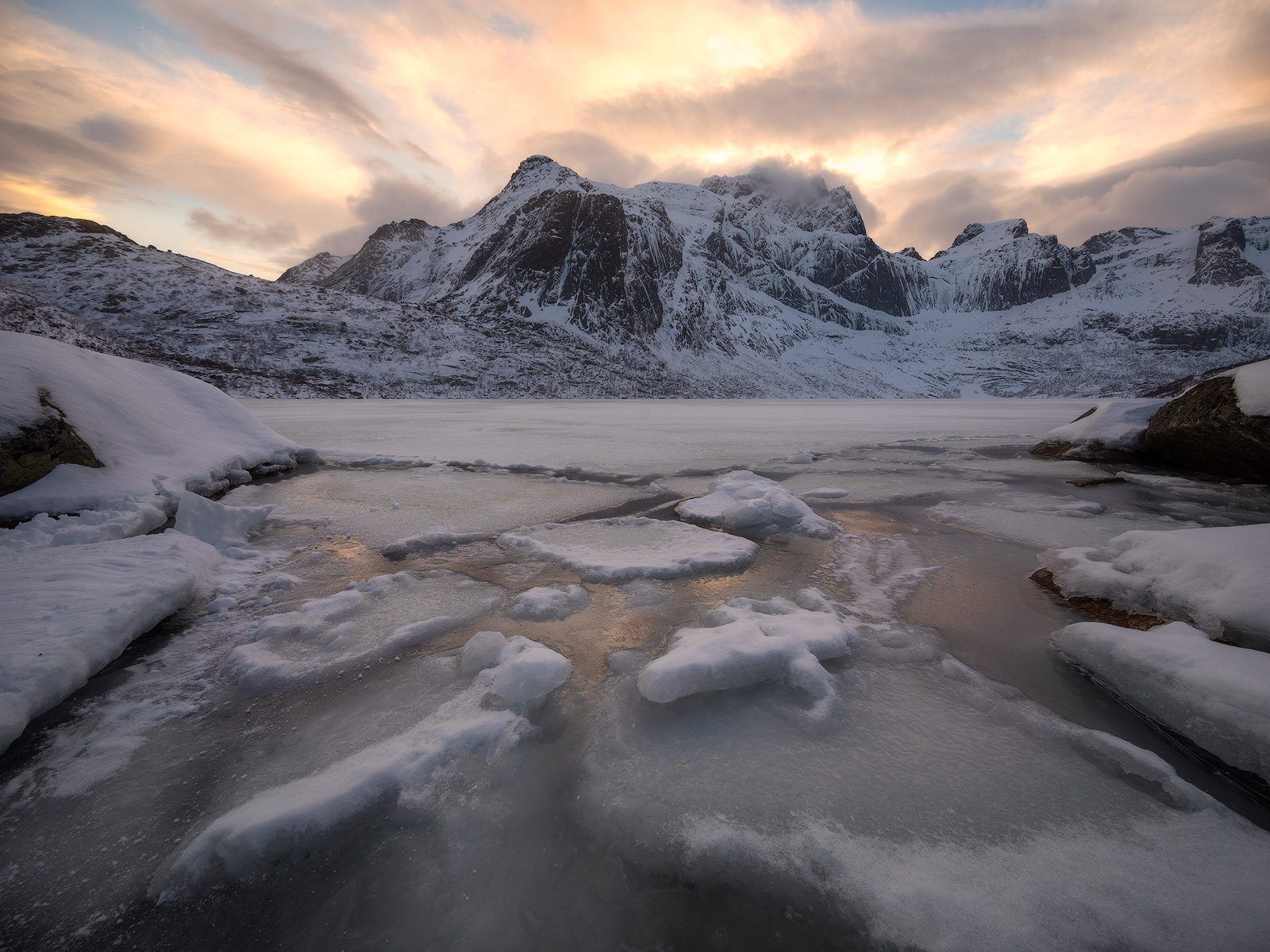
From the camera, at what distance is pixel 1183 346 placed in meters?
141

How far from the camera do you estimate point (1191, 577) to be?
332 centimetres

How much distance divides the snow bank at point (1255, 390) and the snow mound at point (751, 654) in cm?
859

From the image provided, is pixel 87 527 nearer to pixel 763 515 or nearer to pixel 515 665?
pixel 515 665

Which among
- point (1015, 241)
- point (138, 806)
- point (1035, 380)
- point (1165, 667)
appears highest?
point (1015, 241)

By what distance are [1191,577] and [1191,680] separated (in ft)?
4.64

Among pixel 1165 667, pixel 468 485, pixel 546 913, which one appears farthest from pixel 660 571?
pixel 468 485

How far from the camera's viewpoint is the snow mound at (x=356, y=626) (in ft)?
9.12

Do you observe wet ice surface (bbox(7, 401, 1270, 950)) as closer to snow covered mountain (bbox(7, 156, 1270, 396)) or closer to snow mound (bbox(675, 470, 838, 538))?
snow mound (bbox(675, 470, 838, 538))

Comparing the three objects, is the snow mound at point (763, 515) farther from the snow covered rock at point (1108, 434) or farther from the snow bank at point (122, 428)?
the snow covered rock at point (1108, 434)

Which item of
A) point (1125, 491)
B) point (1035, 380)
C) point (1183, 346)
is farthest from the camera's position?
point (1183, 346)

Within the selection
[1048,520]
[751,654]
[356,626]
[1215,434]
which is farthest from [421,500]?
[1215,434]

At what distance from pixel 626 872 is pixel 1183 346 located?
213 metres

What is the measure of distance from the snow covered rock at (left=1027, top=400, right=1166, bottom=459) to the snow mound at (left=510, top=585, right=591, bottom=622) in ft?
41.4

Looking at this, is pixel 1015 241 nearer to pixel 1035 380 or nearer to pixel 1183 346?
pixel 1183 346
